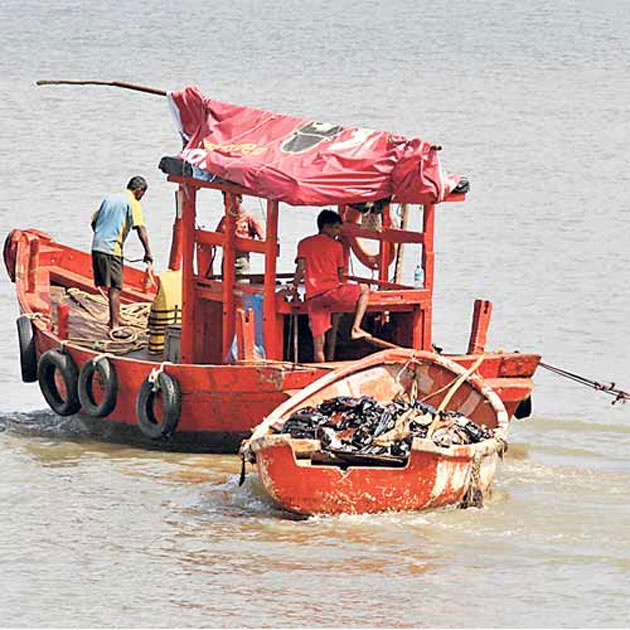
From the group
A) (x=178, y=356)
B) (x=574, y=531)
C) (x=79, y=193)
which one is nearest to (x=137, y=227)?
(x=178, y=356)

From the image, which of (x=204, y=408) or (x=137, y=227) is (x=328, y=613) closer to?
(x=204, y=408)

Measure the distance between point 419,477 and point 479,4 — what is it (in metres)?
54.3

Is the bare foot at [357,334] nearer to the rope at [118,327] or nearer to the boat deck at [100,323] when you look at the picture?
the boat deck at [100,323]

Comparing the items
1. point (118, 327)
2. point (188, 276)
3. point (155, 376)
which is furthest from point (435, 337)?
point (155, 376)

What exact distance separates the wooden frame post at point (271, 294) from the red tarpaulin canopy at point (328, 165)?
29 cm

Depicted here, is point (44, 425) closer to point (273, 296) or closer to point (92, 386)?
point (92, 386)

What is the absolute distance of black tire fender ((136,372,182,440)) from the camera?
15.5 meters

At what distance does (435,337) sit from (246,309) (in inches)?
208

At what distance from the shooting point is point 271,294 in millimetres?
15500

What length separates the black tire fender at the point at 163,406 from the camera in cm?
1547

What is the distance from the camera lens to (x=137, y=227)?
17.6m

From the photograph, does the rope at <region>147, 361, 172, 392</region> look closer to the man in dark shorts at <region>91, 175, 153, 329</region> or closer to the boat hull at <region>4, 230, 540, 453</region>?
the boat hull at <region>4, 230, 540, 453</region>

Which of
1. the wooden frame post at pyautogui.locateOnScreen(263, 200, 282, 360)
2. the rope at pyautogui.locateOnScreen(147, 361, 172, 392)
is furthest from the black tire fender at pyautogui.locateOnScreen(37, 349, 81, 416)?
the wooden frame post at pyautogui.locateOnScreen(263, 200, 282, 360)

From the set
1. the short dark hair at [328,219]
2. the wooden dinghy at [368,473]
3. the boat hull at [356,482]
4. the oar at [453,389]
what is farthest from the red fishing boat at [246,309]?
the boat hull at [356,482]
